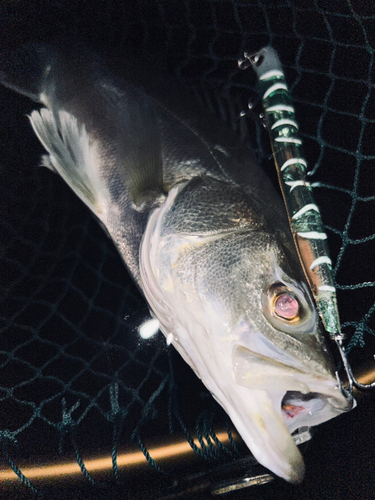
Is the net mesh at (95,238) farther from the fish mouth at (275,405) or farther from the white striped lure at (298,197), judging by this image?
the fish mouth at (275,405)

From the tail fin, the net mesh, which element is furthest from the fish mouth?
the tail fin

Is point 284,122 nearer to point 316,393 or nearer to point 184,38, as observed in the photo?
point 316,393

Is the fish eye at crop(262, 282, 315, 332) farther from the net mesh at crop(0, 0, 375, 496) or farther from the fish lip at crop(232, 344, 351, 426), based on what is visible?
the net mesh at crop(0, 0, 375, 496)

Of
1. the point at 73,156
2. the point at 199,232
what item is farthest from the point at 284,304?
the point at 73,156

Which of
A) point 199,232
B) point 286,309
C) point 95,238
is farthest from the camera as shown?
point 95,238

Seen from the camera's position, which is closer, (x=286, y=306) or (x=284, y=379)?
(x=284, y=379)

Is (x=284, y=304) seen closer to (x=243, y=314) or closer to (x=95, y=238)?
(x=243, y=314)

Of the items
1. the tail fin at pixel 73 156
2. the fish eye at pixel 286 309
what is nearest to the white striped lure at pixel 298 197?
the fish eye at pixel 286 309
